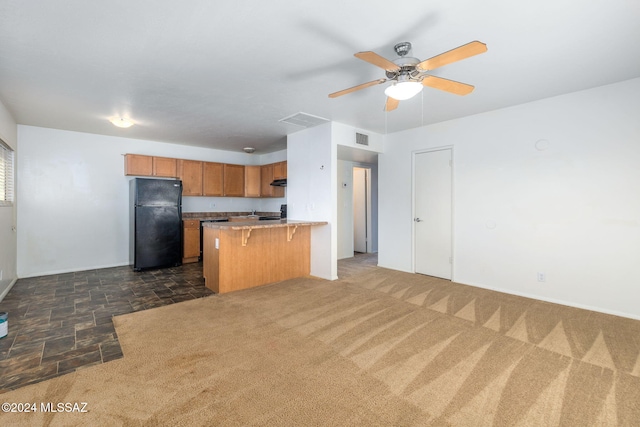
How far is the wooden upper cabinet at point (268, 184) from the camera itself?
6855 mm

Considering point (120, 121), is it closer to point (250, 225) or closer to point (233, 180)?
point (250, 225)

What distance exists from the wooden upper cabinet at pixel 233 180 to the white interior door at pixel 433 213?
410cm

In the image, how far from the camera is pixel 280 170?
6508mm

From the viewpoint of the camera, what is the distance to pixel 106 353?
7.88ft

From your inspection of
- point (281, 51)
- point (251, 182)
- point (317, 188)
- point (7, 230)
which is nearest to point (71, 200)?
point (7, 230)

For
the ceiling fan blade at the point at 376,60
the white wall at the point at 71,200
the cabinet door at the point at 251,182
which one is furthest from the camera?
the cabinet door at the point at 251,182

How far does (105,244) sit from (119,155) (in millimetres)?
1743

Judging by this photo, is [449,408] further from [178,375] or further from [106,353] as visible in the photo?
[106,353]

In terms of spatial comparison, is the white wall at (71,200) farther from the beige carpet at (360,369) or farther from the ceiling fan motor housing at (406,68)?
the ceiling fan motor housing at (406,68)

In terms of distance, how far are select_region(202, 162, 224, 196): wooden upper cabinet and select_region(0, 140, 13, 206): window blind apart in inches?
117

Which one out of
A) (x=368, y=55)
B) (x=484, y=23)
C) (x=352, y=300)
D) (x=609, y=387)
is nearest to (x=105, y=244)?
(x=352, y=300)

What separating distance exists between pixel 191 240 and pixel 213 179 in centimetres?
146

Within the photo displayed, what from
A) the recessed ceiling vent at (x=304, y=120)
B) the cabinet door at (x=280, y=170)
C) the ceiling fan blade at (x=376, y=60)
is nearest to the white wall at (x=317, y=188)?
the recessed ceiling vent at (x=304, y=120)

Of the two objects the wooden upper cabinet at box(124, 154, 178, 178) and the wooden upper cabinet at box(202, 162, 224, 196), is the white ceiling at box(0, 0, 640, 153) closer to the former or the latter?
the wooden upper cabinet at box(124, 154, 178, 178)
